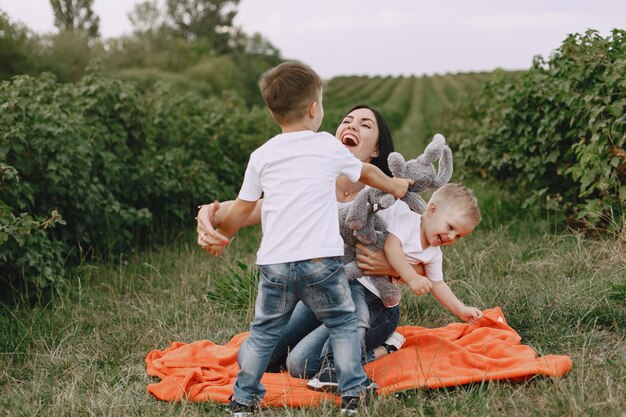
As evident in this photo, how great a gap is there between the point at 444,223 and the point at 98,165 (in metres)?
3.86

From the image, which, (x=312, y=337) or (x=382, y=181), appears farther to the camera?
(x=312, y=337)

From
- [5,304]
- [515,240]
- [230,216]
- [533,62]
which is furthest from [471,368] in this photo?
[533,62]

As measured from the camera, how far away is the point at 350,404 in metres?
2.91

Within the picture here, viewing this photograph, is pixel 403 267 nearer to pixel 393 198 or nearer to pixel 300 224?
pixel 393 198

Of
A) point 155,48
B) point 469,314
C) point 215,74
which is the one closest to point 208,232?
point 469,314

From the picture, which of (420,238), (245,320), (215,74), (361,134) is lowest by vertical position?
(245,320)

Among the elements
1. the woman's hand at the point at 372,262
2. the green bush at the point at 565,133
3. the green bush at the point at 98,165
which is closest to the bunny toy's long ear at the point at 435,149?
the woman's hand at the point at 372,262

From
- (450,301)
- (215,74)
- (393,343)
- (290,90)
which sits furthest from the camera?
(215,74)

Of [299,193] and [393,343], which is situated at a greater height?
[299,193]

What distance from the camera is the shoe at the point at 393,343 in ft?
11.9

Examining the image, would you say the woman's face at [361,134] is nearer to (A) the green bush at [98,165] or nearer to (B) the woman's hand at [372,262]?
(B) the woman's hand at [372,262]

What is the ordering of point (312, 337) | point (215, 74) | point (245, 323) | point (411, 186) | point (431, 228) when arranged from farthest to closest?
point (215, 74) < point (245, 323) < point (312, 337) < point (431, 228) < point (411, 186)

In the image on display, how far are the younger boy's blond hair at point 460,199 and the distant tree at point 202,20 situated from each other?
56.1m

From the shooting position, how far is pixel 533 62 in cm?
648
